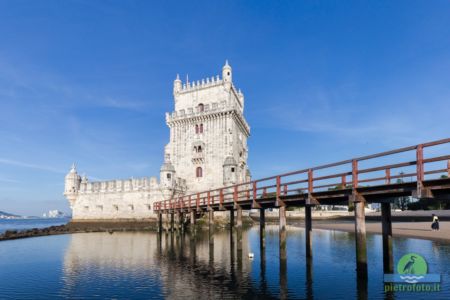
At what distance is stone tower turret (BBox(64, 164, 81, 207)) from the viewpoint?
184ft

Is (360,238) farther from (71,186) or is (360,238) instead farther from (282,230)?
(71,186)

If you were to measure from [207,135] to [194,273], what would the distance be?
37.5 m

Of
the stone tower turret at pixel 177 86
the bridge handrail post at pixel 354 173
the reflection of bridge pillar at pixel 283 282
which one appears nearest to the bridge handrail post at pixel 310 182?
the bridge handrail post at pixel 354 173

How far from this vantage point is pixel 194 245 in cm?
2838

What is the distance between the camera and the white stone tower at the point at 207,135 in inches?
2040

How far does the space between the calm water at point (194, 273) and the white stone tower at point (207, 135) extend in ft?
87.0

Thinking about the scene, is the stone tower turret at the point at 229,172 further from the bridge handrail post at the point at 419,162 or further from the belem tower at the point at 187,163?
the bridge handrail post at the point at 419,162

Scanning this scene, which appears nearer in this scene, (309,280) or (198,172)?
(309,280)

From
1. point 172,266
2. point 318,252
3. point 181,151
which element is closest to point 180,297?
point 172,266

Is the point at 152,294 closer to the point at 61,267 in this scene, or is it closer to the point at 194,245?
the point at 61,267

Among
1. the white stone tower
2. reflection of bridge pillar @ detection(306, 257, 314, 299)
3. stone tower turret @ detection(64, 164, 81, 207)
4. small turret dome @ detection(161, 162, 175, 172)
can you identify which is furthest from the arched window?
reflection of bridge pillar @ detection(306, 257, 314, 299)

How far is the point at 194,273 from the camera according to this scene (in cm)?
1712

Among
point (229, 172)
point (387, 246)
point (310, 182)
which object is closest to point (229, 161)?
point (229, 172)

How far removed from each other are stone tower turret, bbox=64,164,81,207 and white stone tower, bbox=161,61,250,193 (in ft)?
52.2
